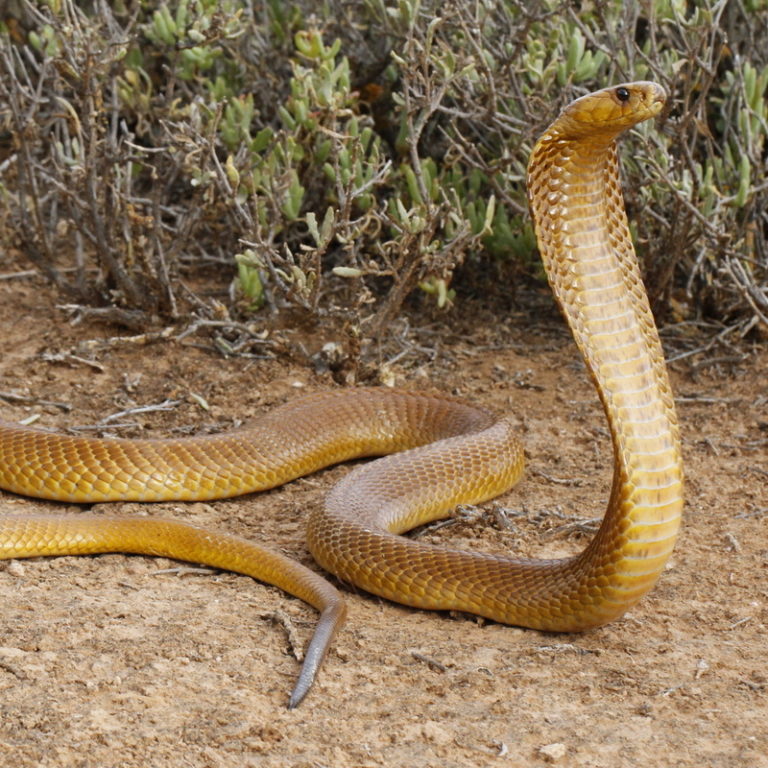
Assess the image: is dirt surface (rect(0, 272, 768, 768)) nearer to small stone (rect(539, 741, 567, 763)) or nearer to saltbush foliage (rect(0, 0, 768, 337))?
small stone (rect(539, 741, 567, 763))

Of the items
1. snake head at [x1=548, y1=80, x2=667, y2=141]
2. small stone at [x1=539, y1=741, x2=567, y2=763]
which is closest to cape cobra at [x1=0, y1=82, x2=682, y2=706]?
snake head at [x1=548, y1=80, x2=667, y2=141]

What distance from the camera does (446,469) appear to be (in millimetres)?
5121

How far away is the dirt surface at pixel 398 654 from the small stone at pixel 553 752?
12 millimetres

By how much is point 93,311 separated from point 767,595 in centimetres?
400

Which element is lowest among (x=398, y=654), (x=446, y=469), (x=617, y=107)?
(x=446, y=469)

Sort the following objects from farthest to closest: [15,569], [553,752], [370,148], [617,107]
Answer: [370,148]
[15,569]
[617,107]
[553,752]

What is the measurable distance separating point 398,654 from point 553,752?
2.41ft

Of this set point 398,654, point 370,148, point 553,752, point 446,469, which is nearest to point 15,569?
point 398,654

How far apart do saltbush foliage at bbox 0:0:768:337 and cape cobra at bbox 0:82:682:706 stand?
2.97 feet

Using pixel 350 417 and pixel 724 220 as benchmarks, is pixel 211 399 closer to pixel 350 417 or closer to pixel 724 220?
pixel 350 417

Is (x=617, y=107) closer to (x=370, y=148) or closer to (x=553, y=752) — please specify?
(x=553, y=752)

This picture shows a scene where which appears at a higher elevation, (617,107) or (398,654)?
(617,107)

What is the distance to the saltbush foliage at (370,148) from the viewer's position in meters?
5.91

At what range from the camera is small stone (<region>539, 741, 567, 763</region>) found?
9.84ft
